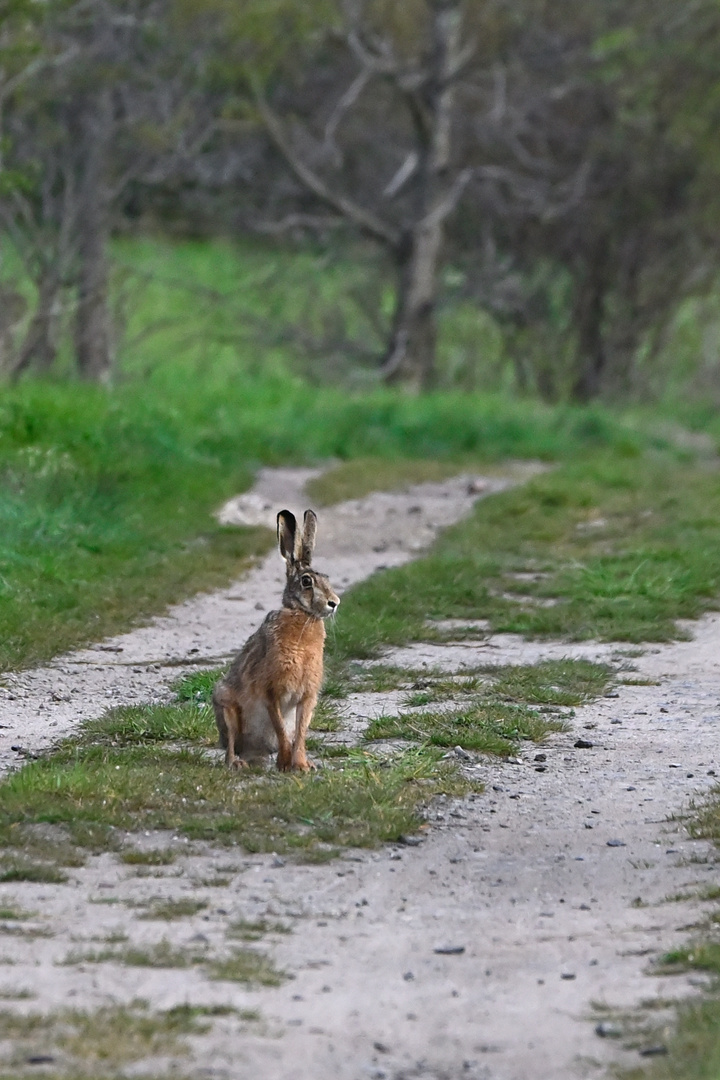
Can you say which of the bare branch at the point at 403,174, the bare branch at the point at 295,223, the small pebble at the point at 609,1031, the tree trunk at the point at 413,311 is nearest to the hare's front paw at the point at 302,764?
the small pebble at the point at 609,1031

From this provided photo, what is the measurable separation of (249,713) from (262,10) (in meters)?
17.4

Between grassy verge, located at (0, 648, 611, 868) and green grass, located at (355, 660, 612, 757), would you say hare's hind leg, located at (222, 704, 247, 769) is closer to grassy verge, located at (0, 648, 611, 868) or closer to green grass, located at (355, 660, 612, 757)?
grassy verge, located at (0, 648, 611, 868)

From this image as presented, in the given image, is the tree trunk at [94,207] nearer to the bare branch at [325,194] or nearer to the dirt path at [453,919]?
the bare branch at [325,194]

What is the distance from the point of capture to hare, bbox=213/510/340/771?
289 inches

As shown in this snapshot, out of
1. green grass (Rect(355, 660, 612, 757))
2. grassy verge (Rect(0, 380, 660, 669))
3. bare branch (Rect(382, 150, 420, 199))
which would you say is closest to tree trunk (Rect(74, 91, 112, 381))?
grassy verge (Rect(0, 380, 660, 669))

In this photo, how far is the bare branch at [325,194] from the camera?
2575 cm

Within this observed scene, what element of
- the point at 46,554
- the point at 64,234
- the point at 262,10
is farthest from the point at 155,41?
the point at 46,554

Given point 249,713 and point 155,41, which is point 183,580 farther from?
point 155,41

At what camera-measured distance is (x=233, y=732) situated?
7.42 metres

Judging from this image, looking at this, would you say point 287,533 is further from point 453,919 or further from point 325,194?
point 325,194

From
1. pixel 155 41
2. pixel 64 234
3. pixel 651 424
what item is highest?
pixel 155 41

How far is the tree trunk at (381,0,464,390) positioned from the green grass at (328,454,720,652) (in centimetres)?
1014

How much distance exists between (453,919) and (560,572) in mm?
7328

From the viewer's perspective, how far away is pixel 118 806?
668 centimetres
